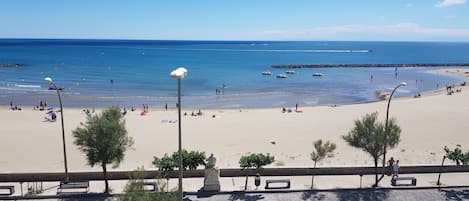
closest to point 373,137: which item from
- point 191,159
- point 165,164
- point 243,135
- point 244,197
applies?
point 244,197

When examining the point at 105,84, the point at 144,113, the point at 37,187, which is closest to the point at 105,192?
the point at 37,187

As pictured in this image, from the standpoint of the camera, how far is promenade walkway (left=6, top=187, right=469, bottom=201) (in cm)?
1560

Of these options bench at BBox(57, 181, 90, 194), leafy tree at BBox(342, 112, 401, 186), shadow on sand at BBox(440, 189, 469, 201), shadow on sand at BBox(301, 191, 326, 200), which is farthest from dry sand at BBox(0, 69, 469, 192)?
shadow on sand at BBox(440, 189, 469, 201)

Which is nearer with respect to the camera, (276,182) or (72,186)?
(72,186)

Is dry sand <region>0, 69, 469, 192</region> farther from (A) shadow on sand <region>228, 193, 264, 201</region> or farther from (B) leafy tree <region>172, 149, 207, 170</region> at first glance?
(A) shadow on sand <region>228, 193, 264, 201</region>

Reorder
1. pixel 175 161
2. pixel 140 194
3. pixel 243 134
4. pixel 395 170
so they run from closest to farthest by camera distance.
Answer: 1. pixel 140 194
2. pixel 175 161
3. pixel 395 170
4. pixel 243 134

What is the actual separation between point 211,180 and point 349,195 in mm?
5396

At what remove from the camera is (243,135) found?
2908cm

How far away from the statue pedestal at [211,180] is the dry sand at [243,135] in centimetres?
480

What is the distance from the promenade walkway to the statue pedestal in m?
0.45

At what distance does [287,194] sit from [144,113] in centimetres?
2490

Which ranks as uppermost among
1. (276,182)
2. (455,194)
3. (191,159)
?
(191,159)

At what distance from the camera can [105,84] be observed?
63844 millimetres

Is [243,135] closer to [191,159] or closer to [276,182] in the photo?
[191,159]
